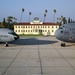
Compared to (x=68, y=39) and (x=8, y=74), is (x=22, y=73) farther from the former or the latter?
(x=68, y=39)

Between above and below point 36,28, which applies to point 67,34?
below

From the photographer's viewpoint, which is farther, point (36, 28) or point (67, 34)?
point (36, 28)

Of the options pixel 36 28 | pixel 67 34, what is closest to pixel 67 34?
pixel 67 34

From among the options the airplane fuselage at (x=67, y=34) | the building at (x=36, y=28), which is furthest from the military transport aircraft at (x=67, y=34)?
the building at (x=36, y=28)

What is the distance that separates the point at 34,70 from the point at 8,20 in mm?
131457

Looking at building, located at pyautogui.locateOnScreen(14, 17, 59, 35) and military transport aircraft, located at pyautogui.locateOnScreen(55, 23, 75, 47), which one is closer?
military transport aircraft, located at pyautogui.locateOnScreen(55, 23, 75, 47)

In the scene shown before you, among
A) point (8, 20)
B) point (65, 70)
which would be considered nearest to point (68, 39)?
point (65, 70)

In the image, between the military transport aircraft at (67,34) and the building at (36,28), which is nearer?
the military transport aircraft at (67,34)

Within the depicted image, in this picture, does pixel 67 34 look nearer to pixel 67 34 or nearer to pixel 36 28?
pixel 67 34

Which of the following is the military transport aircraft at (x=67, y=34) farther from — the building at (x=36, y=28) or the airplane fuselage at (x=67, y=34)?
the building at (x=36, y=28)

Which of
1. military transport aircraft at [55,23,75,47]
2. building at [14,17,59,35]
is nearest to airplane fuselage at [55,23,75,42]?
military transport aircraft at [55,23,75,47]

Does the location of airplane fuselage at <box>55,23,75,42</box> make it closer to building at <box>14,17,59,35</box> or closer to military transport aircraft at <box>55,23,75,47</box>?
military transport aircraft at <box>55,23,75,47</box>

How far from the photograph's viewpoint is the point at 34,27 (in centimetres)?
11100

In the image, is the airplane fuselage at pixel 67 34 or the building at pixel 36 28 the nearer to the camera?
the airplane fuselage at pixel 67 34
